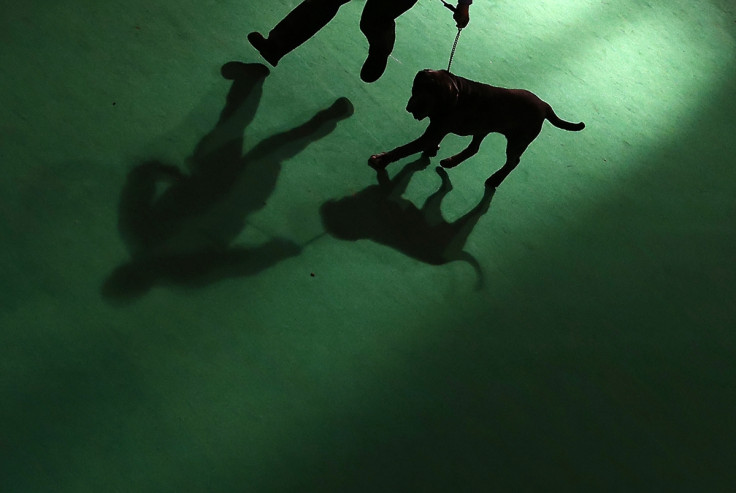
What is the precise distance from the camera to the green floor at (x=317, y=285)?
258 centimetres

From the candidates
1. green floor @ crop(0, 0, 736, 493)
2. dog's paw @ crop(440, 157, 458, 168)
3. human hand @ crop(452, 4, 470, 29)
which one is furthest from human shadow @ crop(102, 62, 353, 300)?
human hand @ crop(452, 4, 470, 29)

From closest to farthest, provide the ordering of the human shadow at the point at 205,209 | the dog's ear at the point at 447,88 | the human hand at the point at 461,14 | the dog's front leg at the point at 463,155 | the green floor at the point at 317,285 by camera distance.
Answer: the green floor at the point at 317,285 → the human shadow at the point at 205,209 → the dog's ear at the point at 447,88 → the human hand at the point at 461,14 → the dog's front leg at the point at 463,155

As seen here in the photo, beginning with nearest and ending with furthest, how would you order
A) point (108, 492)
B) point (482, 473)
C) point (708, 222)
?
point (108, 492) < point (482, 473) < point (708, 222)

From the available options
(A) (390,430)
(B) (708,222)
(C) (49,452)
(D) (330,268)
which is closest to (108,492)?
(C) (49,452)

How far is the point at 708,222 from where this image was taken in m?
4.07

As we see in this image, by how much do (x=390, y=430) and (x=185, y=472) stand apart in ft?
2.63

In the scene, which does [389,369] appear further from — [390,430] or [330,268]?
[330,268]

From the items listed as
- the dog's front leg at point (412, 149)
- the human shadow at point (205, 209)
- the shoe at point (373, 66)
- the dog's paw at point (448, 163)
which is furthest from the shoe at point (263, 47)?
the dog's paw at point (448, 163)

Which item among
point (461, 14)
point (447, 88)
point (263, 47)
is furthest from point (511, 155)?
point (263, 47)

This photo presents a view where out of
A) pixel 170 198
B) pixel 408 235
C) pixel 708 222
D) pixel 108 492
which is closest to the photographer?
pixel 108 492

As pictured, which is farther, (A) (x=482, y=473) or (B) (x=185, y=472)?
(A) (x=482, y=473)

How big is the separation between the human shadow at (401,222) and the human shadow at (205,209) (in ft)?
1.02

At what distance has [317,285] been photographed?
307 cm

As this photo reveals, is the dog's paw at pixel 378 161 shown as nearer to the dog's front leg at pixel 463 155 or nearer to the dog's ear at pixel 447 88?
the dog's front leg at pixel 463 155
